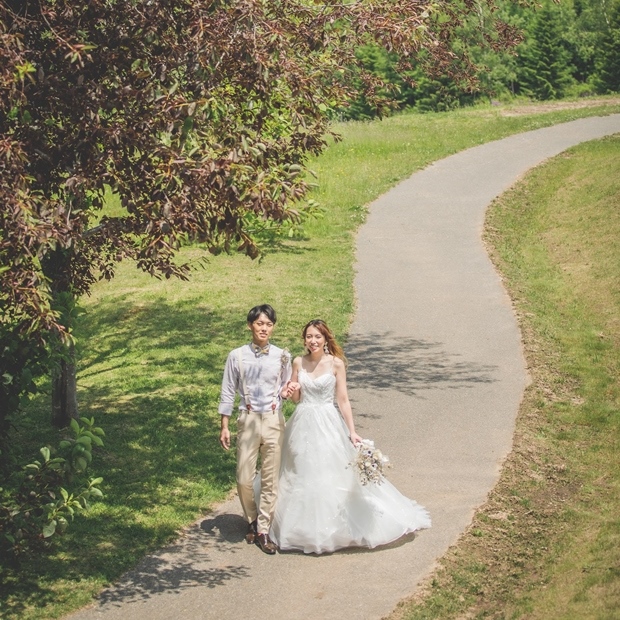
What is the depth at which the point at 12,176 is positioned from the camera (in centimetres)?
794

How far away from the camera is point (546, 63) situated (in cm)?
7575

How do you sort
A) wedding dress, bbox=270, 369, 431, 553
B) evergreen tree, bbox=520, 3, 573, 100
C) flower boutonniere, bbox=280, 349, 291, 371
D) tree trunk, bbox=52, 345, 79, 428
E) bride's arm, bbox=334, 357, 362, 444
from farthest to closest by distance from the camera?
1. evergreen tree, bbox=520, 3, 573, 100
2. tree trunk, bbox=52, 345, 79, 428
3. bride's arm, bbox=334, 357, 362, 444
4. flower boutonniere, bbox=280, 349, 291, 371
5. wedding dress, bbox=270, 369, 431, 553

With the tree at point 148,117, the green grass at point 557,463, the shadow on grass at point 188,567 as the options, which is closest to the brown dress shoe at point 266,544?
the shadow on grass at point 188,567

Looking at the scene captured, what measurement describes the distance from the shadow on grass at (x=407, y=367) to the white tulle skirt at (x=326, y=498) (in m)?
4.69

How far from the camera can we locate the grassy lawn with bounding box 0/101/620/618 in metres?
8.80

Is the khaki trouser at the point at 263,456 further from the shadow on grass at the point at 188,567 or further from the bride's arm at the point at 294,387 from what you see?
the shadow on grass at the point at 188,567

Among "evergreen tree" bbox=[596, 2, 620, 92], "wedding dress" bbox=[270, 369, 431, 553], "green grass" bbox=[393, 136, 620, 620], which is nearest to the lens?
"green grass" bbox=[393, 136, 620, 620]

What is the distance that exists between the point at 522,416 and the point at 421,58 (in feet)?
16.8

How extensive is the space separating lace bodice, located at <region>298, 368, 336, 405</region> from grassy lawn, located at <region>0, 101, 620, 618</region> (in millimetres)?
1815

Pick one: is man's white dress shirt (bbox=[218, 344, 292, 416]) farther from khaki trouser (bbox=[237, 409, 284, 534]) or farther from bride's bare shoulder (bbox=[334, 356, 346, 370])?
bride's bare shoulder (bbox=[334, 356, 346, 370])

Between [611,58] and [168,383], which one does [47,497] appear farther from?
[611,58]

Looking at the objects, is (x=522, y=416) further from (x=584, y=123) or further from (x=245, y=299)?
(x=584, y=123)

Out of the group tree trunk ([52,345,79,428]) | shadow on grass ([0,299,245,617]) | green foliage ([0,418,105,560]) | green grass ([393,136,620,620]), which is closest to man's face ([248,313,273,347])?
green foliage ([0,418,105,560])

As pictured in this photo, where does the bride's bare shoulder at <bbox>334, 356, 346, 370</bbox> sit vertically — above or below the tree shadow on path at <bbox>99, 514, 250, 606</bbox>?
above
